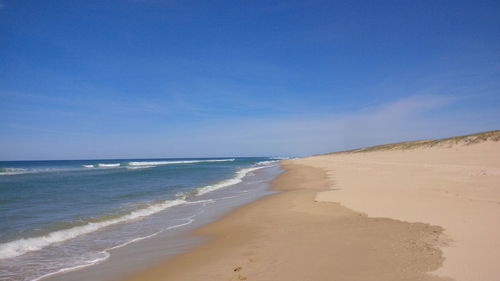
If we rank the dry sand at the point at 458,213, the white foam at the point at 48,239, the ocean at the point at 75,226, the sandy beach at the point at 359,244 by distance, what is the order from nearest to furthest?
the dry sand at the point at 458,213
the sandy beach at the point at 359,244
the ocean at the point at 75,226
the white foam at the point at 48,239

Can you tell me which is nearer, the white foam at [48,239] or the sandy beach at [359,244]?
the sandy beach at [359,244]

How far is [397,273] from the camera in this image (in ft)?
12.9

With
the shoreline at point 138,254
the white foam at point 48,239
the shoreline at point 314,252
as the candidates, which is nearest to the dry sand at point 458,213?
the shoreline at point 314,252

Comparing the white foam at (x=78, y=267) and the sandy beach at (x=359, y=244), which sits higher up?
the sandy beach at (x=359, y=244)

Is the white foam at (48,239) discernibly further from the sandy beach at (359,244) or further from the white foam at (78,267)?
the sandy beach at (359,244)

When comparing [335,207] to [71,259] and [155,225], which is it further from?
[71,259]

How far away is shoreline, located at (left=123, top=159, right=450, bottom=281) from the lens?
13.9ft

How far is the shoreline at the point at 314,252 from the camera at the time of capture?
167 inches

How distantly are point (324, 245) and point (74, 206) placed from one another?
12424 millimetres

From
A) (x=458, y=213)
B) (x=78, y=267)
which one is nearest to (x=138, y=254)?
(x=78, y=267)

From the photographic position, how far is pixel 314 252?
5238 mm

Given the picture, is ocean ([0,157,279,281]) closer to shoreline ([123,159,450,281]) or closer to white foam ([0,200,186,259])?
white foam ([0,200,186,259])

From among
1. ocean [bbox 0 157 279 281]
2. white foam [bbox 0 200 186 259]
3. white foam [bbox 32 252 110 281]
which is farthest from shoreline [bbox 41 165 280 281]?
white foam [bbox 0 200 186 259]

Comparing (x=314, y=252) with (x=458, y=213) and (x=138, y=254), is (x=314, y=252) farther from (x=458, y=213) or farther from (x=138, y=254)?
(x=458, y=213)
